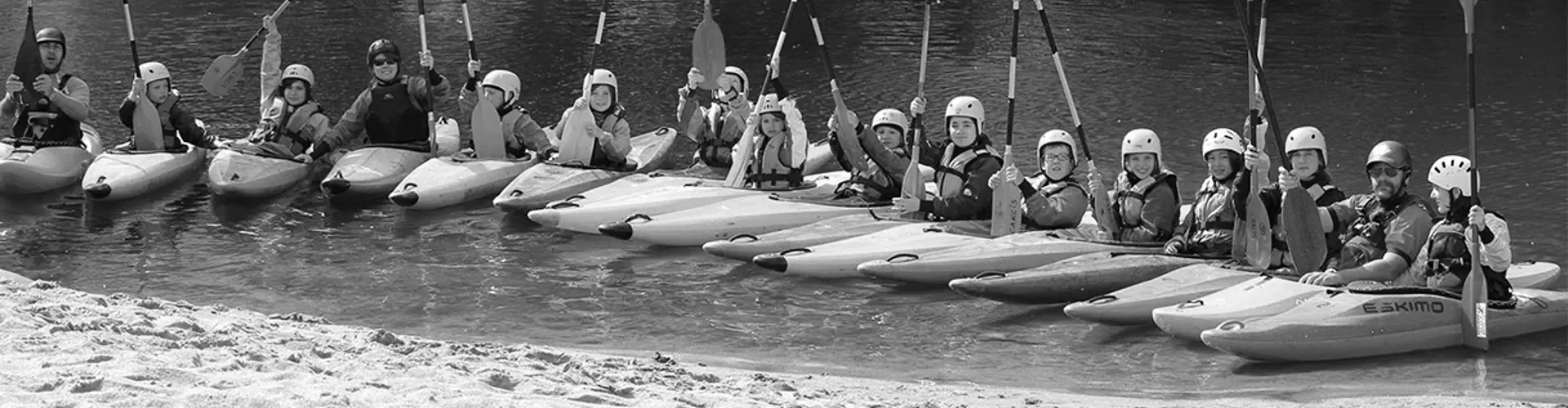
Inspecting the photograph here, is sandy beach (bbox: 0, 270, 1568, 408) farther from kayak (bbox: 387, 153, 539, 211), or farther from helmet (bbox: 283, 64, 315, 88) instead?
helmet (bbox: 283, 64, 315, 88)

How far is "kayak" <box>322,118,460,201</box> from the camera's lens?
13.5m

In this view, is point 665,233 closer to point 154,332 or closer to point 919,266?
point 919,266

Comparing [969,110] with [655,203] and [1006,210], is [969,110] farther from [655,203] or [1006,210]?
[655,203]

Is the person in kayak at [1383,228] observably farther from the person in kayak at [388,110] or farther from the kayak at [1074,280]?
the person in kayak at [388,110]

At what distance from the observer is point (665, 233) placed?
39.2ft

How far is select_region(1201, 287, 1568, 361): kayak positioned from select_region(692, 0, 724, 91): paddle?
6.94 metres

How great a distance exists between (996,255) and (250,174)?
604 centimetres

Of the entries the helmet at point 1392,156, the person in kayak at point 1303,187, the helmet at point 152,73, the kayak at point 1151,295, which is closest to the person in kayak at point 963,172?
the kayak at point 1151,295

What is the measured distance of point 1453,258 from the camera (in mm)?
8953

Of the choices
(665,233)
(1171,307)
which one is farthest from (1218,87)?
(1171,307)

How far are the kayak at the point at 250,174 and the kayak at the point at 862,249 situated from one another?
451 cm

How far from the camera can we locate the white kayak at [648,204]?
12266 mm

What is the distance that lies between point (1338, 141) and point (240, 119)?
9.82 m

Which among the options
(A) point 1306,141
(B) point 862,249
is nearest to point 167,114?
(B) point 862,249
